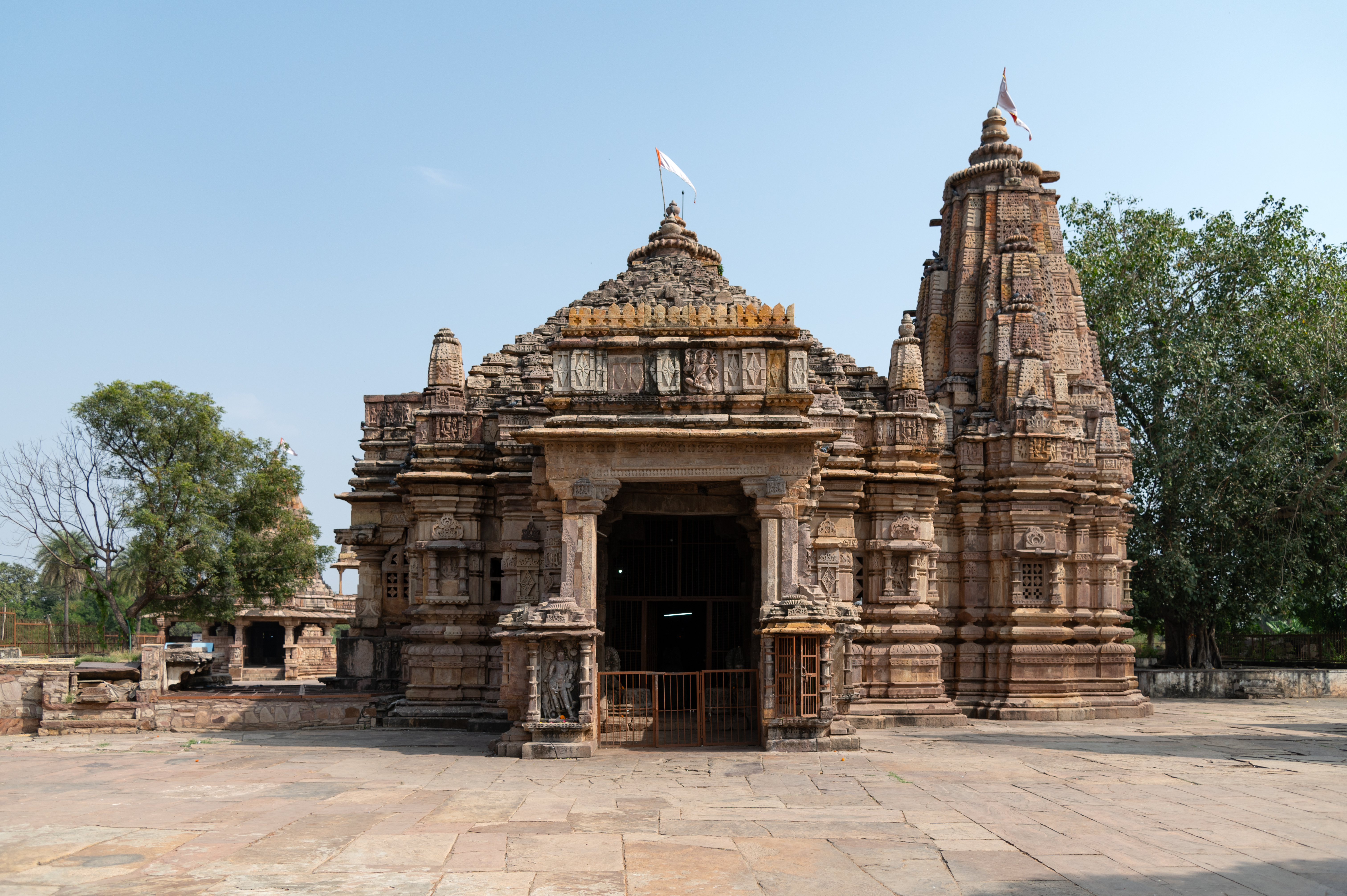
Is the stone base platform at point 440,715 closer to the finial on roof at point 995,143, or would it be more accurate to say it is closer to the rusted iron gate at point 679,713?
the rusted iron gate at point 679,713

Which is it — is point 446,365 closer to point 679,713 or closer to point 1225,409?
point 679,713

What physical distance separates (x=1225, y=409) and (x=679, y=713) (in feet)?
64.8

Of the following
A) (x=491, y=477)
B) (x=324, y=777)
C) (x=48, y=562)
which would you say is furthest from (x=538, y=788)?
(x=48, y=562)

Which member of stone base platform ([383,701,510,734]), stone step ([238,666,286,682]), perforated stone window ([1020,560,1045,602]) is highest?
perforated stone window ([1020,560,1045,602])

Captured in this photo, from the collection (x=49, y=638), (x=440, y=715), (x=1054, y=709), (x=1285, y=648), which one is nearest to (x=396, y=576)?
(x=440, y=715)

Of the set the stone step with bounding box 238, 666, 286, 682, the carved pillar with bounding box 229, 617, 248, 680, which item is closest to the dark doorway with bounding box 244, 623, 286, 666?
the carved pillar with bounding box 229, 617, 248, 680

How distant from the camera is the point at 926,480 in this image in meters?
18.9

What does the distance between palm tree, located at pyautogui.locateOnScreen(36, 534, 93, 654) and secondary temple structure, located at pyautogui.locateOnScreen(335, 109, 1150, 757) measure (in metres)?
14.8

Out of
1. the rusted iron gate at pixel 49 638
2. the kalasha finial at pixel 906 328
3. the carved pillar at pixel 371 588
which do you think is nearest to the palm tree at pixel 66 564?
the rusted iron gate at pixel 49 638

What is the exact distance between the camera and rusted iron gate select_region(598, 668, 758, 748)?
14.2 meters

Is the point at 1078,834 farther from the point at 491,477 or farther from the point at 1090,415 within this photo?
the point at 1090,415

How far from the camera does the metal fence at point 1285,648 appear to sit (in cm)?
3344

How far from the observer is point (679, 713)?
56.6 ft

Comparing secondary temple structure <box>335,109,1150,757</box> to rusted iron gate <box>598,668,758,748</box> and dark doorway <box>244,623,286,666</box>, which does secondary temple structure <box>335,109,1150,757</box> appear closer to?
rusted iron gate <box>598,668,758,748</box>
